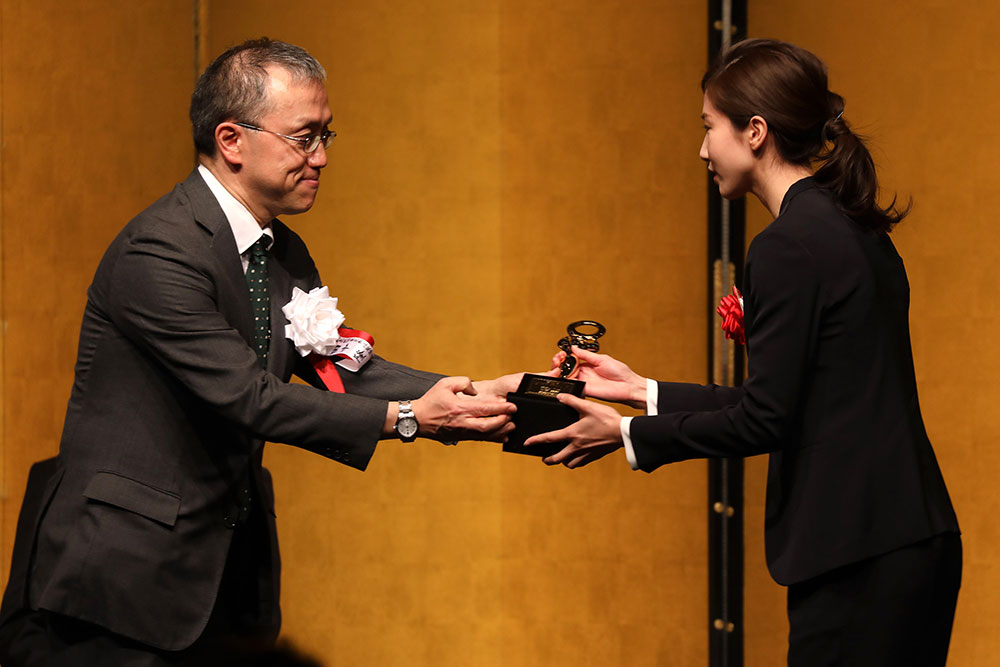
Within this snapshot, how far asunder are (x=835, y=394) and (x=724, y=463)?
1.58 metres

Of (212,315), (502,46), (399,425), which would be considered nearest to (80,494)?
(212,315)

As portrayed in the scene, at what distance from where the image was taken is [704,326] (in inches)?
133

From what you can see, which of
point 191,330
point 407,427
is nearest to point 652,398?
point 407,427

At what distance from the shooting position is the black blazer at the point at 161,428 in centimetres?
200

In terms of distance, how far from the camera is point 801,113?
195 cm

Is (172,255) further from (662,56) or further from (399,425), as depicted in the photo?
(662,56)

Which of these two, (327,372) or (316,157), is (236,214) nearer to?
(316,157)

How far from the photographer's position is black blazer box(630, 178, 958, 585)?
1.81 meters

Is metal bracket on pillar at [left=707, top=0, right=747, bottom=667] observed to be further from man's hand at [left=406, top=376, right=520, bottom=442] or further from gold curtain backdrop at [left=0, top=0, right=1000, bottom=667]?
man's hand at [left=406, top=376, right=520, bottom=442]

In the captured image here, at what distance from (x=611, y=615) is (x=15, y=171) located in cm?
217

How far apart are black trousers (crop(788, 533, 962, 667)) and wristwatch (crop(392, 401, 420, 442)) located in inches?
32.4

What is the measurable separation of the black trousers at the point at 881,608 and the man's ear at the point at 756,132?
2.42 feet

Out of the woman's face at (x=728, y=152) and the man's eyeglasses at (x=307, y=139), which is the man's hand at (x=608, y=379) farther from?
the man's eyeglasses at (x=307, y=139)

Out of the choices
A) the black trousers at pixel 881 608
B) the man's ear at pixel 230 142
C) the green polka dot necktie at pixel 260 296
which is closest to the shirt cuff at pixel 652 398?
the black trousers at pixel 881 608
